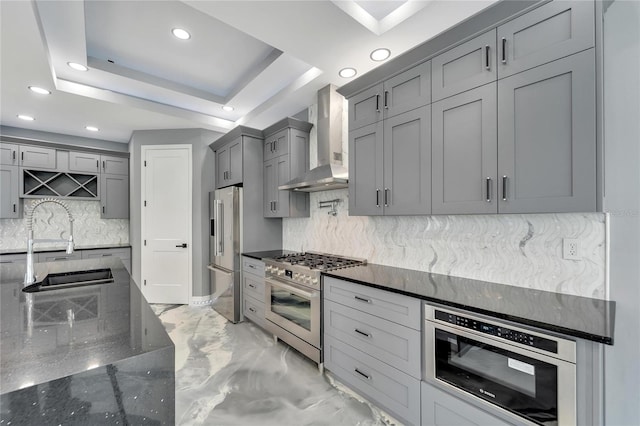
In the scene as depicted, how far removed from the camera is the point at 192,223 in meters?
4.55

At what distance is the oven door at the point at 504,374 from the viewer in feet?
4.09

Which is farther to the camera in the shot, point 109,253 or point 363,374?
point 109,253

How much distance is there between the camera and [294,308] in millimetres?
2855

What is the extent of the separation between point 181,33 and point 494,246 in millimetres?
3171

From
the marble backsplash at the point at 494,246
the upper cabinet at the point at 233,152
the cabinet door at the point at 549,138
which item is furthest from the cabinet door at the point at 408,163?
the upper cabinet at the point at 233,152

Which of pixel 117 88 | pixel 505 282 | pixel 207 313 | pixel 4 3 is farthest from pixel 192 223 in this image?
pixel 505 282

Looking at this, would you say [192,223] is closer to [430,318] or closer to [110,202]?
[110,202]

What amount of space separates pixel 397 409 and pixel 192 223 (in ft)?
12.6

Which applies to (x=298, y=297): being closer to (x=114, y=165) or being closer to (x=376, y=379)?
(x=376, y=379)

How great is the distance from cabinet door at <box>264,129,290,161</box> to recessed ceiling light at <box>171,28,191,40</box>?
1.37 metres

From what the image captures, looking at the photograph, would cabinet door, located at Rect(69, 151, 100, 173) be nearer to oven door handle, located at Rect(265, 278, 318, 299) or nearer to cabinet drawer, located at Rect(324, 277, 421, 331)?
oven door handle, located at Rect(265, 278, 318, 299)

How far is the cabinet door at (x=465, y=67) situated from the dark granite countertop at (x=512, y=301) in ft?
4.30

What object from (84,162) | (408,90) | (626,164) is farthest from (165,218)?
(626,164)

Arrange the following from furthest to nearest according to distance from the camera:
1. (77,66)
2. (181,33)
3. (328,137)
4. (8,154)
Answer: (8,154) < (328,137) < (77,66) < (181,33)
